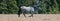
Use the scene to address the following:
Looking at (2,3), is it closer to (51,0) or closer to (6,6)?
(6,6)

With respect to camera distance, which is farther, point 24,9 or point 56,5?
point 56,5

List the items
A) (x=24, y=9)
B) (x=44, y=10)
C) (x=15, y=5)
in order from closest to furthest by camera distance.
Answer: (x=24, y=9) → (x=15, y=5) → (x=44, y=10)

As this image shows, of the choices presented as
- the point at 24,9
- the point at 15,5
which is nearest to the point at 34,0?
the point at 15,5

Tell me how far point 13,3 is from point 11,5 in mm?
382

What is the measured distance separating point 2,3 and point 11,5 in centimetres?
155

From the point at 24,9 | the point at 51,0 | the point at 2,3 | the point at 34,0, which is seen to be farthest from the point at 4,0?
the point at 24,9

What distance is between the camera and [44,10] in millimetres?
31453

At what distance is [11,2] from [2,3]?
155 centimetres

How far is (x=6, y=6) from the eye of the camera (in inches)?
1177

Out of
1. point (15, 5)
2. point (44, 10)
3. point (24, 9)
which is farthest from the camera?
point (44, 10)

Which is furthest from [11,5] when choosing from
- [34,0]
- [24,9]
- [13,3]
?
[24,9]

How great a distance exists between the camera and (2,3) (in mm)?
29984

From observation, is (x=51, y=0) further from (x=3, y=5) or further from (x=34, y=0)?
(x=3, y=5)

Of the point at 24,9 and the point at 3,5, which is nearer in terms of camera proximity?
the point at 24,9
